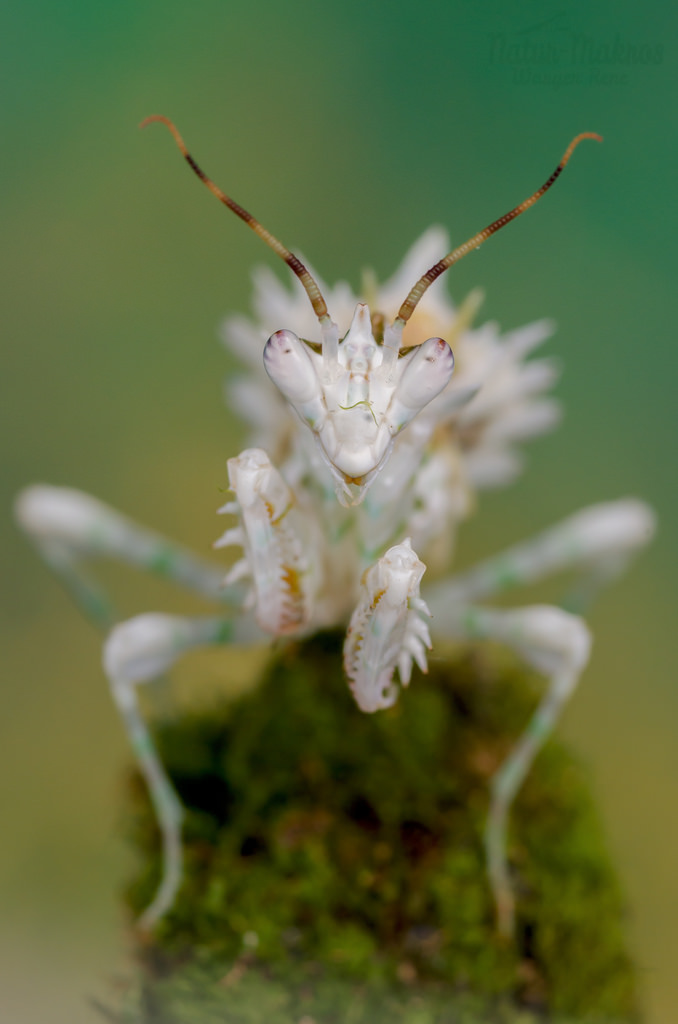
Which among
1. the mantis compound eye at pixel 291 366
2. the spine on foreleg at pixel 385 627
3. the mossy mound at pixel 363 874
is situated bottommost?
the mossy mound at pixel 363 874

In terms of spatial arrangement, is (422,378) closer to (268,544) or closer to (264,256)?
(268,544)

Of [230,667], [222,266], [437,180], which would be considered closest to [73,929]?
[230,667]

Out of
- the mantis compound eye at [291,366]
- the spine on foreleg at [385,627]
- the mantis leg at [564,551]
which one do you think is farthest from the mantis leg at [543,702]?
the mantis compound eye at [291,366]

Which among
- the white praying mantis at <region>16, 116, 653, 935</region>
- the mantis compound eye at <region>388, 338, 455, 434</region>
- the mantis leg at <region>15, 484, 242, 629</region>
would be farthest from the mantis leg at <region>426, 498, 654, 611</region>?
the mantis compound eye at <region>388, 338, 455, 434</region>

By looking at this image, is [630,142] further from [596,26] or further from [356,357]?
[356,357]

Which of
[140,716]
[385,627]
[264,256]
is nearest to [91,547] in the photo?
[140,716]

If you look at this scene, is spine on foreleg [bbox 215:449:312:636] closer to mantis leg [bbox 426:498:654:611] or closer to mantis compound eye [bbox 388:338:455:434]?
mantis compound eye [bbox 388:338:455:434]

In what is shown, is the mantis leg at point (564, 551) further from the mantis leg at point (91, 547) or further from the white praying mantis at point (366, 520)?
the mantis leg at point (91, 547)
